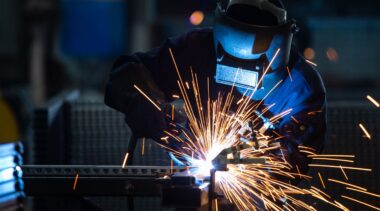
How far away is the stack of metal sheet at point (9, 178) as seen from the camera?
412cm

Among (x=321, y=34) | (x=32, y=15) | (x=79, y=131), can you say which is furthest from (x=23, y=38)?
(x=79, y=131)

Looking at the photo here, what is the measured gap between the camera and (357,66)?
11305mm

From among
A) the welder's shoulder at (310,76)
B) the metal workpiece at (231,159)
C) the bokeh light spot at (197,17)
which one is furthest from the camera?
the bokeh light spot at (197,17)

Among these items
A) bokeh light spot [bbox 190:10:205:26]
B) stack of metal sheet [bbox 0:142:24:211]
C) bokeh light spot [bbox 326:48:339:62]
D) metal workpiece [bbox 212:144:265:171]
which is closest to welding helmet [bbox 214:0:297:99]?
metal workpiece [bbox 212:144:265:171]

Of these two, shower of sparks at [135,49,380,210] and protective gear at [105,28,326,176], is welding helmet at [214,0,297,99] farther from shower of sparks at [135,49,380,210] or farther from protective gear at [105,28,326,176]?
protective gear at [105,28,326,176]

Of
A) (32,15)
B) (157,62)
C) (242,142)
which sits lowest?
(242,142)

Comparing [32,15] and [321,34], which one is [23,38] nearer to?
[32,15]

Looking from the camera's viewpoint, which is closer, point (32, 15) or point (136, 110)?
point (136, 110)

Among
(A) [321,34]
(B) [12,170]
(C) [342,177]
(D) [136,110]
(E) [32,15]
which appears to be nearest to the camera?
(D) [136,110]

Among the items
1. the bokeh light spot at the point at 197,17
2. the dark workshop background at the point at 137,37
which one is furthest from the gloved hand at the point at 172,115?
the bokeh light spot at the point at 197,17

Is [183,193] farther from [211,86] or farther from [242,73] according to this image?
[211,86]

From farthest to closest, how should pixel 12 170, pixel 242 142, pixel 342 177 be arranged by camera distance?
1. pixel 342 177
2. pixel 12 170
3. pixel 242 142

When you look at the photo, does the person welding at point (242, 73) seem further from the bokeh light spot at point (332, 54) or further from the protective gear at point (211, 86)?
the bokeh light spot at point (332, 54)

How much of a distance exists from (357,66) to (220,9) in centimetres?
769
